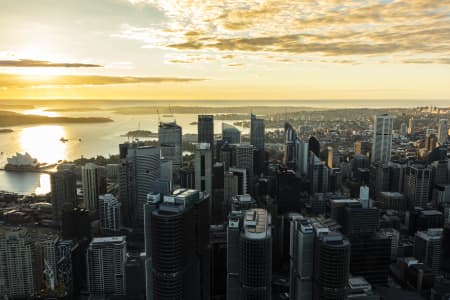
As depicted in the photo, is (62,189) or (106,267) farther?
(62,189)

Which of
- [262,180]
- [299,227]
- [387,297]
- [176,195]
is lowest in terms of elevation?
[387,297]

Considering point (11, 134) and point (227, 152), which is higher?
point (11, 134)

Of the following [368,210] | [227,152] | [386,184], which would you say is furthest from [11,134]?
[386,184]

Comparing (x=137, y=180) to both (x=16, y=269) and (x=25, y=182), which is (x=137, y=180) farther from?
(x=25, y=182)

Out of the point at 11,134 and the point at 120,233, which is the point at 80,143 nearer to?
the point at 11,134

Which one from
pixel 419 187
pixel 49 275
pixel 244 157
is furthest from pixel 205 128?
pixel 49 275

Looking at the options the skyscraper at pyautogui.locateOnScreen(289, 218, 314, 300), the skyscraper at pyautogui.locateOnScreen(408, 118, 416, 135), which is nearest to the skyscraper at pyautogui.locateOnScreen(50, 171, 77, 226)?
the skyscraper at pyautogui.locateOnScreen(289, 218, 314, 300)
